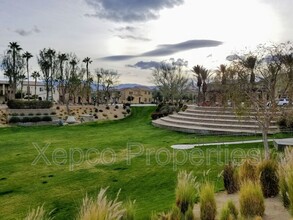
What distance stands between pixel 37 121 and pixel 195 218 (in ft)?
102

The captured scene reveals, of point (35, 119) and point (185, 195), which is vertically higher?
point (185, 195)

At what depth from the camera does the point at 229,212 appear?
511 centimetres

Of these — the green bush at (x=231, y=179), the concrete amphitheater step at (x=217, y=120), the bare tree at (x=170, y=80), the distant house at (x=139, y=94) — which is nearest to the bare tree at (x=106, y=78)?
the bare tree at (x=170, y=80)

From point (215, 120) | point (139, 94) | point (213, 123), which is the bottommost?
point (213, 123)

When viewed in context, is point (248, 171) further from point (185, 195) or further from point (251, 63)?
point (251, 63)

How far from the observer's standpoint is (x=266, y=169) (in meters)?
6.66

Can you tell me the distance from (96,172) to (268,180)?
21.0 ft

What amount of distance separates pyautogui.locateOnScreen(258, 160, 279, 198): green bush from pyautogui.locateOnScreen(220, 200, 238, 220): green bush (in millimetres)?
1544

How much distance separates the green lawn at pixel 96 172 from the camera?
27.4 feet

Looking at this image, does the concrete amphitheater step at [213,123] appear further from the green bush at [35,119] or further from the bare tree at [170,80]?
the bare tree at [170,80]

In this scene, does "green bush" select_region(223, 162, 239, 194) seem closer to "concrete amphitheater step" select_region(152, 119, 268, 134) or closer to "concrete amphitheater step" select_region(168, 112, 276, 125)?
"concrete amphitheater step" select_region(152, 119, 268, 134)

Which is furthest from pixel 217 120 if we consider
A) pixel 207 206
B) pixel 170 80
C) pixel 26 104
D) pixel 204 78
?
pixel 170 80

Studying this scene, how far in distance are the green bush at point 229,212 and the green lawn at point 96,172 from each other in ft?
6.16

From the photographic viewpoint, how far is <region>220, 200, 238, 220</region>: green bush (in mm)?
4957
